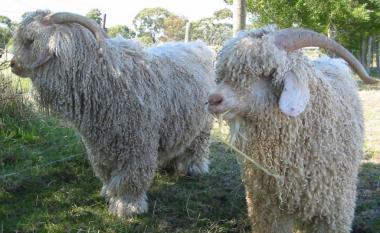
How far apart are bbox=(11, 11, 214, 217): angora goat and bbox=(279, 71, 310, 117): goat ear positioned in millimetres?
1875

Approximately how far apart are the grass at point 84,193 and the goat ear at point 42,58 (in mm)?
1171

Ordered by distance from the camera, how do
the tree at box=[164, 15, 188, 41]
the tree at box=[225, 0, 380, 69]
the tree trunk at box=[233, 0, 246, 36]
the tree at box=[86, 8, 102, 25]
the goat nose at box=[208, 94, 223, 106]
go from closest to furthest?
the goat nose at box=[208, 94, 223, 106]
the tree trunk at box=[233, 0, 246, 36]
the tree at box=[86, 8, 102, 25]
the tree at box=[225, 0, 380, 69]
the tree at box=[164, 15, 188, 41]

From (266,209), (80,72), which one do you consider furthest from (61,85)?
(266,209)

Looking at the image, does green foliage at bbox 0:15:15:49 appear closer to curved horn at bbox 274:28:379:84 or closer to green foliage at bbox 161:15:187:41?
curved horn at bbox 274:28:379:84

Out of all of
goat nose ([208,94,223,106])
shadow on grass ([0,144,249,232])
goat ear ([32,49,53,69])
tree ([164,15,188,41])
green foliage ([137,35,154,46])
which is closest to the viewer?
goat nose ([208,94,223,106])

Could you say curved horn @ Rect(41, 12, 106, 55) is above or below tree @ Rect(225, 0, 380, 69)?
below

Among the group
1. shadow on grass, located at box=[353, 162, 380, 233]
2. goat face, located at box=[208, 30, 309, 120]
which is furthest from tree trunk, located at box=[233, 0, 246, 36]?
goat face, located at box=[208, 30, 309, 120]

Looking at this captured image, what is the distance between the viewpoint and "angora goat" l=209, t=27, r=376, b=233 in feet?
8.34

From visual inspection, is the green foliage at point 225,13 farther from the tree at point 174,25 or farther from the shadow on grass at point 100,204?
the tree at point 174,25

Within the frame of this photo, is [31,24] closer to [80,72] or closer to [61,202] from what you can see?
[80,72]

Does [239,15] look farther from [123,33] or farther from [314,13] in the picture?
[314,13]

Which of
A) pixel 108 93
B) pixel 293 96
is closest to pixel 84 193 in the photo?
pixel 108 93

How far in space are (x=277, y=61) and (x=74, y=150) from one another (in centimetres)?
389

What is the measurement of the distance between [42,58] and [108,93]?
61 cm
